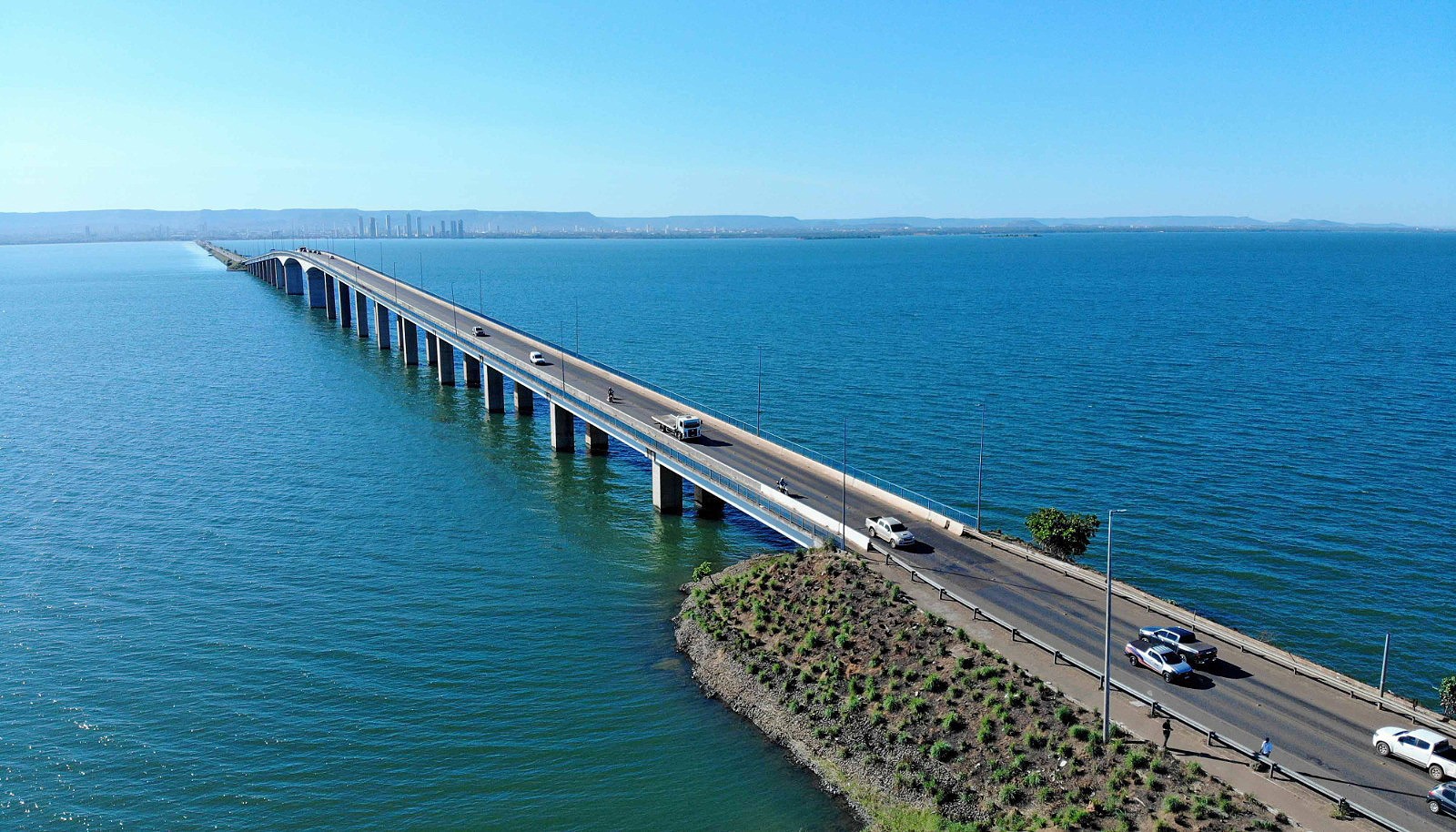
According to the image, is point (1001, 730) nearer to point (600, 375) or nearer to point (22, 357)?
point (600, 375)

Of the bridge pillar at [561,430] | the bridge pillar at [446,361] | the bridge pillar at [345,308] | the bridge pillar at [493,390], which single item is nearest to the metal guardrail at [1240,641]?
the bridge pillar at [561,430]

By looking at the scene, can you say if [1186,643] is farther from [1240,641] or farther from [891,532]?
[891,532]

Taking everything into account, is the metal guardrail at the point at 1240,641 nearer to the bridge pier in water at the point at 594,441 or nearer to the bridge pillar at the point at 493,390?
the bridge pier in water at the point at 594,441

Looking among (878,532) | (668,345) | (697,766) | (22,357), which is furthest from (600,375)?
(22,357)

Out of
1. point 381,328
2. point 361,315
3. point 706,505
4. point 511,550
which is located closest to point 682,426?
point 706,505

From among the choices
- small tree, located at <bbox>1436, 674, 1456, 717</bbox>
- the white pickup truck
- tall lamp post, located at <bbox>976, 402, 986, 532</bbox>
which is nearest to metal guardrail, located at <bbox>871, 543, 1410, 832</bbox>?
the white pickup truck

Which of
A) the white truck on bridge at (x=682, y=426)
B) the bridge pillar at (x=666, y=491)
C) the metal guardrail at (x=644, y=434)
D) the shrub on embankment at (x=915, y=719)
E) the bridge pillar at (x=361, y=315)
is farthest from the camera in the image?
the bridge pillar at (x=361, y=315)
